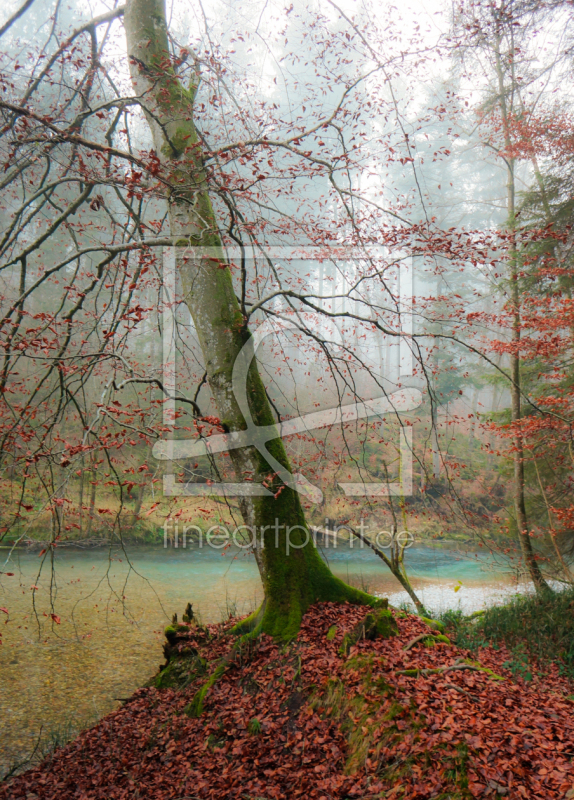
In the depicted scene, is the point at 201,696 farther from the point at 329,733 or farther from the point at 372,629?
the point at 372,629

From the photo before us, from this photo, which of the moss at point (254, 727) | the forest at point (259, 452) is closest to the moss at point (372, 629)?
the forest at point (259, 452)

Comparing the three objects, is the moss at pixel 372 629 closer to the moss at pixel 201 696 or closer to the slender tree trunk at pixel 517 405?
the moss at pixel 201 696

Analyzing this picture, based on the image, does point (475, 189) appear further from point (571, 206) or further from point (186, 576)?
point (186, 576)

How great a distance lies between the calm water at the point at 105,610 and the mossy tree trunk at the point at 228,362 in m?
1.20

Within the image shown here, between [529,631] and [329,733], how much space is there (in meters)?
4.35

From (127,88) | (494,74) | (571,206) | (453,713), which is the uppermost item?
(494,74)

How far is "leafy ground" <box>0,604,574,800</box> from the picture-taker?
8.59 feet

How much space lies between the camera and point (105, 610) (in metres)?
8.28

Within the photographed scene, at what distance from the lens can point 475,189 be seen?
2345 cm

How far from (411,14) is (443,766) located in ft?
20.0

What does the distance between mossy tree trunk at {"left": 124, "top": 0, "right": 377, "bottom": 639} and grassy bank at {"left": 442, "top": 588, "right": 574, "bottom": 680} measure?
102 inches

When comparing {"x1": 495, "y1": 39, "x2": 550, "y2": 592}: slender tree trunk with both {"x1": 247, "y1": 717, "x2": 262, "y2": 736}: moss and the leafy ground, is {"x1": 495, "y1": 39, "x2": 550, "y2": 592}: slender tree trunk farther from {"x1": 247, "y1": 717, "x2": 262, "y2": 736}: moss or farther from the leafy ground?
{"x1": 247, "y1": 717, "x2": 262, "y2": 736}: moss

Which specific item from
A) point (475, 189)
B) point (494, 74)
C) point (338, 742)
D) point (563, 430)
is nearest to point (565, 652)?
point (563, 430)

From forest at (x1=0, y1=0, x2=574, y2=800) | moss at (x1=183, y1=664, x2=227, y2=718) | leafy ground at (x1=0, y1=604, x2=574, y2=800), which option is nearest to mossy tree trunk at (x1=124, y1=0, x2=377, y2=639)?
forest at (x1=0, y1=0, x2=574, y2=800)
